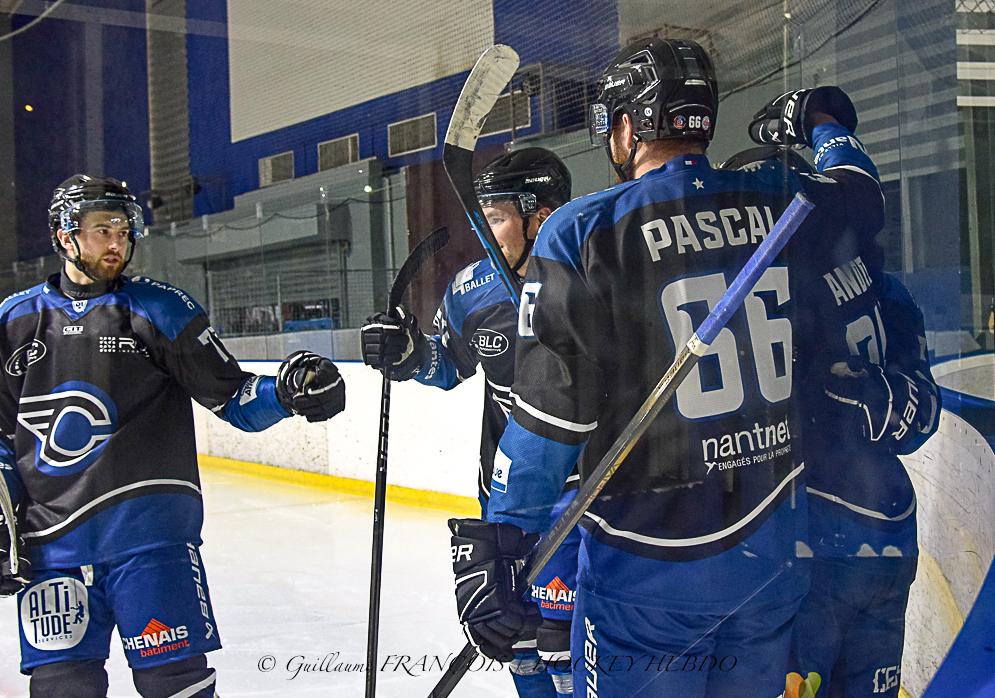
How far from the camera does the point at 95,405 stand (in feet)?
4.92

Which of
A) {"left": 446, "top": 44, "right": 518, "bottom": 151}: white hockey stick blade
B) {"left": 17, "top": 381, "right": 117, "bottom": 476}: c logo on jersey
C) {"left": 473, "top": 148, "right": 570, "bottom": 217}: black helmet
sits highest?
{"left": 446, "top": 44, "right": 518, "bottom": 151}: white hockey stick blade

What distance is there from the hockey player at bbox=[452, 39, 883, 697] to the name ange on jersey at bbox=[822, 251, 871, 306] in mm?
48

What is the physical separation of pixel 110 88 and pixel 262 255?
13.7 inches

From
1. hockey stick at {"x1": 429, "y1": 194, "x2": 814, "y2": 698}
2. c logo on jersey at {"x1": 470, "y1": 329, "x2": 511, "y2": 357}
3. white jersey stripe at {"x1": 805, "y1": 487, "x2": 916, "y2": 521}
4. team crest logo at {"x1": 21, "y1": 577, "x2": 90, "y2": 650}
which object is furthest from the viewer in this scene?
c logo on jersey at {"x1": 470, "y1": 329, "x2": 511, "y2": 357}

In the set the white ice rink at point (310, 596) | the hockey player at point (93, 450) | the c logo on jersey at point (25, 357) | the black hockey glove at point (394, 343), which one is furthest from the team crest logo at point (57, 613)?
the black hockey glove at point (394, 343)

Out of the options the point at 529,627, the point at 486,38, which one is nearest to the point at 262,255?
the point at 486,38

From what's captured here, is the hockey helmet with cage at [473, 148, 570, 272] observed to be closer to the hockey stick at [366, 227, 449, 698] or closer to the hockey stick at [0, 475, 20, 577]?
the hockey stick at [366, 227, 449, 698]

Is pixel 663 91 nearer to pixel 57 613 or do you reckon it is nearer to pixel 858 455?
pixel 858 455

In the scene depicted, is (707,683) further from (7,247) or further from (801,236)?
(7,247)

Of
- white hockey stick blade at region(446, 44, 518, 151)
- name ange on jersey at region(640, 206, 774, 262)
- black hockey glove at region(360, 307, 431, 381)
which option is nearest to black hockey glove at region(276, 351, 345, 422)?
black hockey glove at region(360, 307, 431, 381)

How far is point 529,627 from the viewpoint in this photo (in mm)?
1115

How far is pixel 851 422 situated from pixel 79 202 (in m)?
1.16

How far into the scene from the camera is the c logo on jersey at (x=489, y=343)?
5.73 feet

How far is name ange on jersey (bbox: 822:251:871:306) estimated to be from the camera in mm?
1166
